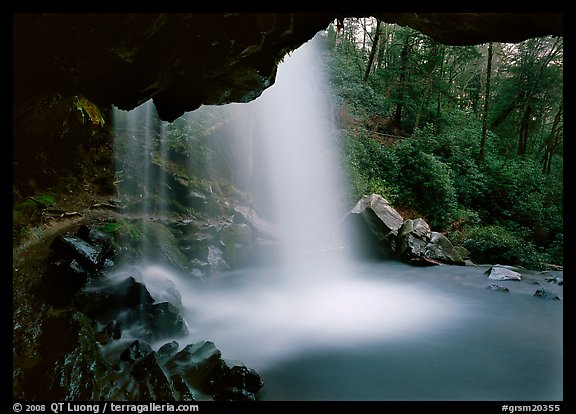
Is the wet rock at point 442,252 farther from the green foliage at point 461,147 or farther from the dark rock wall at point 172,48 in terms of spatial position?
the dark rock wall at point 172,48

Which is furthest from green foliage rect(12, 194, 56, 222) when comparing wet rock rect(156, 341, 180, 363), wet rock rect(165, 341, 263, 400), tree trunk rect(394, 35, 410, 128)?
tree trunk rect(394, 35, 410, 128)

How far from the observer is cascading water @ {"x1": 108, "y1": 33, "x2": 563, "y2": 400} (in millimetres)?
5102

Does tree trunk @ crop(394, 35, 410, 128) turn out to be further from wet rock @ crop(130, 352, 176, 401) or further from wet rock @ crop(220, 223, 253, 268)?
wet rock @ crop(130, 352, 176, 401)

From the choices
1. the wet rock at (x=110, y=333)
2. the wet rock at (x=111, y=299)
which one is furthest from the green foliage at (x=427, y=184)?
the wet rock at (x=110, y=333)

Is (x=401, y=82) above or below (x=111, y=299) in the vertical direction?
above

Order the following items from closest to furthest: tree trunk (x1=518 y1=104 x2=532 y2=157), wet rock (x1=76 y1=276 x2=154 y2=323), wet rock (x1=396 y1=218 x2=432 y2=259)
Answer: wet rock (x1=76 y1=276 x2=154 y2=323) < wet rock (x1=396 y1=218 x2=432 y2=259) < tree trunk (x1=518 y1=104 x2=532 y2=157)

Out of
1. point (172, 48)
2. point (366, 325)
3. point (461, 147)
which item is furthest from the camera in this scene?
point (461, 147)

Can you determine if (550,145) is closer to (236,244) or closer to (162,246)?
(236,244)

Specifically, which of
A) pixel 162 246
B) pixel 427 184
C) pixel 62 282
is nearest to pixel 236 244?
pixel 162 246

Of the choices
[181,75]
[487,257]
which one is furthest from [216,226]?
[487,257]

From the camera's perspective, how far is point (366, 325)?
7.25 m

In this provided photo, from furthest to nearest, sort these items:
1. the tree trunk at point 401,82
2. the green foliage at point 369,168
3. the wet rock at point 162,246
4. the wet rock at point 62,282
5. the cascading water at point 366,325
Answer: the tree trunk at point 401,82, the green foliage at point 369,168, the wet rock at point 162,246, the cascading water at point 366,325, the wet rock at point 62,282

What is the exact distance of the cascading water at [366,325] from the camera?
16.7 feet

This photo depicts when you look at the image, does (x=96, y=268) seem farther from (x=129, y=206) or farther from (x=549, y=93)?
(x=549, y=93)
